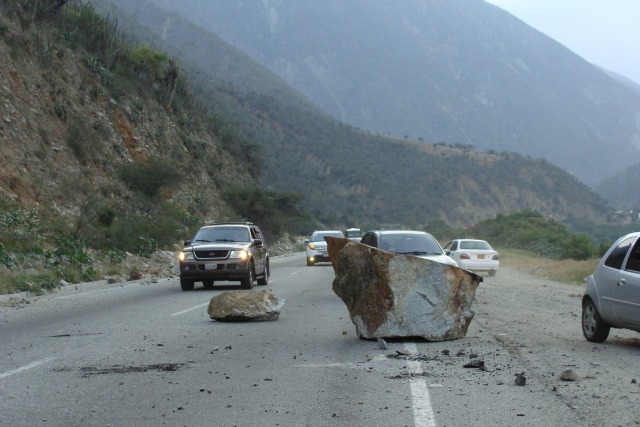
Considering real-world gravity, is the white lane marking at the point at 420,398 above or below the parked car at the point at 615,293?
below

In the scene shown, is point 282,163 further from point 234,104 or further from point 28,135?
point 28,135

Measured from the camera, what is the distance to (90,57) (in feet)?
168

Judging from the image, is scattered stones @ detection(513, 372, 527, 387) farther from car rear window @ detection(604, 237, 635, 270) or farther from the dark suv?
the dark suv

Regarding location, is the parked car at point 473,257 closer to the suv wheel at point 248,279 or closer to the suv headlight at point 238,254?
the suv wheel at point 248,279

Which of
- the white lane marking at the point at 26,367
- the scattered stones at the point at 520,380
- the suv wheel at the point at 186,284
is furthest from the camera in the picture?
the suv wheel at the point at 186,284

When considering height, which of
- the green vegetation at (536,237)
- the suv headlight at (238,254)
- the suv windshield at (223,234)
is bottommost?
the green vegetation at (536,237)

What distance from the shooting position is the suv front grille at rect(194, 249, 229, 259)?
22.4m

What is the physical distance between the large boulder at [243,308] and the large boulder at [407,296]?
3.07 meters

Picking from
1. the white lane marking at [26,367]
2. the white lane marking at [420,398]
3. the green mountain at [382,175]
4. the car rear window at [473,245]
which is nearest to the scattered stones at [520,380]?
the white lane marking at [420,398]

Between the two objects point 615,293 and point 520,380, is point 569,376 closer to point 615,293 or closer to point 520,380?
point 520,380

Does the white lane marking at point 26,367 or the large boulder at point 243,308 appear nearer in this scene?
the white lane marking at point 26,367

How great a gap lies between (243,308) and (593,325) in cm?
593

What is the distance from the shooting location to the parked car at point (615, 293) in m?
11.1

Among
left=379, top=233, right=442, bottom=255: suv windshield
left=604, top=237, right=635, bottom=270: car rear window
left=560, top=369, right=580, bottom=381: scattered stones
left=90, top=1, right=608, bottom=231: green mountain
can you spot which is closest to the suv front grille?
left=379, top=233, right=442, bottom=255: suv windshield
